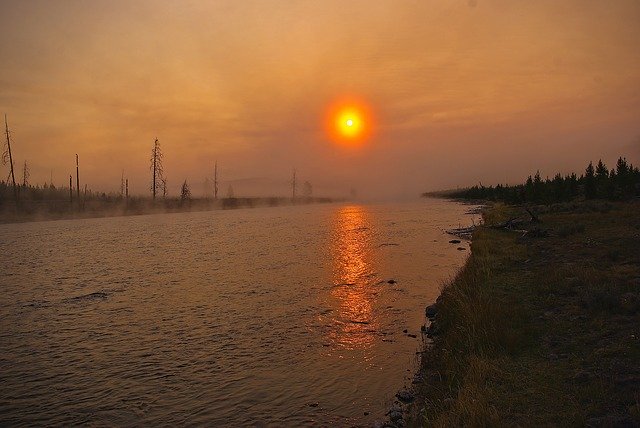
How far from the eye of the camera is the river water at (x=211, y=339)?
36.7 feet

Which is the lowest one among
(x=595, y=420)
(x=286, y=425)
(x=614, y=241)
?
(x=286, y=425)

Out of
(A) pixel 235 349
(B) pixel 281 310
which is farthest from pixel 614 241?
(A) pixel 235 349

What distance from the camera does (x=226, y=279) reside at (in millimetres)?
28641

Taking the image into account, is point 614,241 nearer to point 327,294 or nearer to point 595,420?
point 327,294

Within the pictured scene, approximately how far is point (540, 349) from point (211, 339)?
1234 centimetres

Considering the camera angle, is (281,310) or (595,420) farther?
(281,310)

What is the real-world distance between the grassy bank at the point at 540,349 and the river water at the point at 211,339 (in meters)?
1.95

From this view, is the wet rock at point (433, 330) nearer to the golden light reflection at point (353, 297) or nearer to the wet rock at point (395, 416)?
the golden light reflection at point (353, 297)

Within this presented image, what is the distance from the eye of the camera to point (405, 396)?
11.1 metres

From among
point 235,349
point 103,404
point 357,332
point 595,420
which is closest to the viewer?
point 595,420

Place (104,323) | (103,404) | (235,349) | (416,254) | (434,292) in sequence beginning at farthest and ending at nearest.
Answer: (416,254) → (434,292) → (104,323) → (235,349) → (103,404)

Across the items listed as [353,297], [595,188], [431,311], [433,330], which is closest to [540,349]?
[433,330]

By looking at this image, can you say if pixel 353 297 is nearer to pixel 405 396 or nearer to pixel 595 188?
pixel 405 396

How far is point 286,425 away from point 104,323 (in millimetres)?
12762
